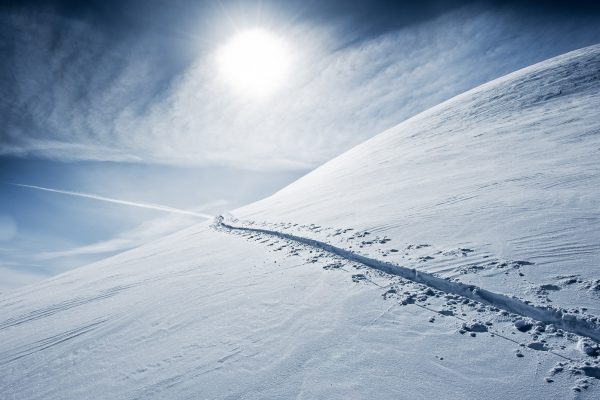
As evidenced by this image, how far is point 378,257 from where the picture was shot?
22.2ft

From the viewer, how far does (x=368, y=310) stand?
15.9 ft

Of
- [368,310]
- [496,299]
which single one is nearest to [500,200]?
[496,299]

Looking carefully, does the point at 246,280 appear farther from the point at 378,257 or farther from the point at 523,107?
the point at 523,107

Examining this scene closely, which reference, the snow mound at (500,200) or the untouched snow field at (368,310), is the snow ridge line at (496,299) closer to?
the untouched snow field at (368,310)

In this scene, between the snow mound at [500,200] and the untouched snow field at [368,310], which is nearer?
the untouched snow field at [368,310]

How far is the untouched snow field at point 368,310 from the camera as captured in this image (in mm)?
3424

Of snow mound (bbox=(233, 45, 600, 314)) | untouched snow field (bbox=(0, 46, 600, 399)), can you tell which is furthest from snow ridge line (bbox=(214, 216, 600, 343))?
snow mound (bbox=(233, 45, 600, 314))

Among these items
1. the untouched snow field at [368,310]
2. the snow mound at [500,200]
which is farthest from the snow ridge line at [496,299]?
the snow mound at [500,200]

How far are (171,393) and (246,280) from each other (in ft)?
12.1

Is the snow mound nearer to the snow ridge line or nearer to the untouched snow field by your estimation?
the untouched snow field

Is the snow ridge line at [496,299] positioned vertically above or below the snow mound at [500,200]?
below

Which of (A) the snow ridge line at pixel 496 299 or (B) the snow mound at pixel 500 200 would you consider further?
(B) the snow mound at pixel 500 200

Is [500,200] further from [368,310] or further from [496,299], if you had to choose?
[368,310]

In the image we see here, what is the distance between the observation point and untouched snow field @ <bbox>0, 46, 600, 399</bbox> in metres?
3.42
